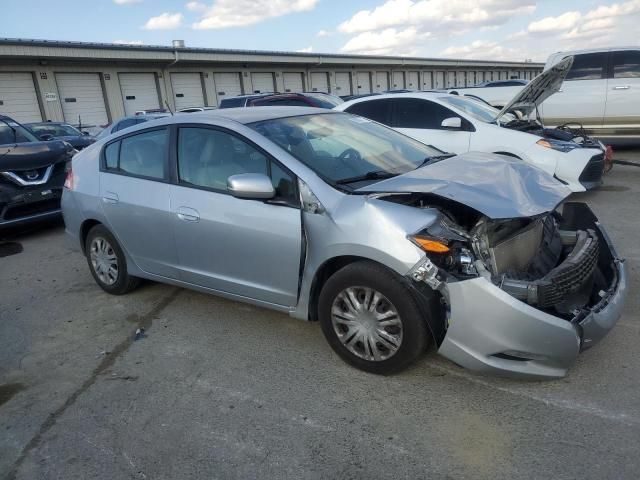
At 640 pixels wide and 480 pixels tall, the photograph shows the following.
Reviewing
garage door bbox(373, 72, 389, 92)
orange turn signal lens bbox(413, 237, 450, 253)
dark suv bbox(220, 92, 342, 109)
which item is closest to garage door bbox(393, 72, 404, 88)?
garage door bbox(373, 72, 389, 92)

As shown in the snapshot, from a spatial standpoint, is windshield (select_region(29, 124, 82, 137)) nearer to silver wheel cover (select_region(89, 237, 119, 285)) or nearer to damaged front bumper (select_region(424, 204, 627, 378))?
silver wheel cover (select_region(89, 237, 119, 285))

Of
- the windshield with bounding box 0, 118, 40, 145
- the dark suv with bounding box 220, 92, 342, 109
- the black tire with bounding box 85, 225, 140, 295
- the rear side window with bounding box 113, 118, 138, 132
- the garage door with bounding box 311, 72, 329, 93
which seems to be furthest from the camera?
the garage door with bounding box 311, 72, 329, 93

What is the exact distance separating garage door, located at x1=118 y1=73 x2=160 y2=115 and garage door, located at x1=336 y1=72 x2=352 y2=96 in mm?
16864

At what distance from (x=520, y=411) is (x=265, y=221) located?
188 cm

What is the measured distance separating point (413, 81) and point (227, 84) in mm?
26317

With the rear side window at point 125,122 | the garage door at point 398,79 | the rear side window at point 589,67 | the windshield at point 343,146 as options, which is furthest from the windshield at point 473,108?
the garage door at point 398,79

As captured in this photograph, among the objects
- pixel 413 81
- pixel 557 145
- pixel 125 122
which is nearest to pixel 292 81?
pixel 413 81

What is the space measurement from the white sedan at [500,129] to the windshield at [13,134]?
16.6 feet

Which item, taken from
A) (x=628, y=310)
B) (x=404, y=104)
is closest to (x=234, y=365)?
(x=628, y=310)

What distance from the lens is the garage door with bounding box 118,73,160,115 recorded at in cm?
2509

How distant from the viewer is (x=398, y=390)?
3035 millimetres

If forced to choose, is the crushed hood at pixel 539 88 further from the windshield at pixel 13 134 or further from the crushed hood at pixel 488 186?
the windshield at pixel 13 134

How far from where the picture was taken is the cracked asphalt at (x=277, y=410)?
248 cm

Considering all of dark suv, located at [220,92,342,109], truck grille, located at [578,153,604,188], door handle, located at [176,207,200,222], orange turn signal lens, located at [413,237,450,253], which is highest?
dark suv, located at [220,92,342,109]
